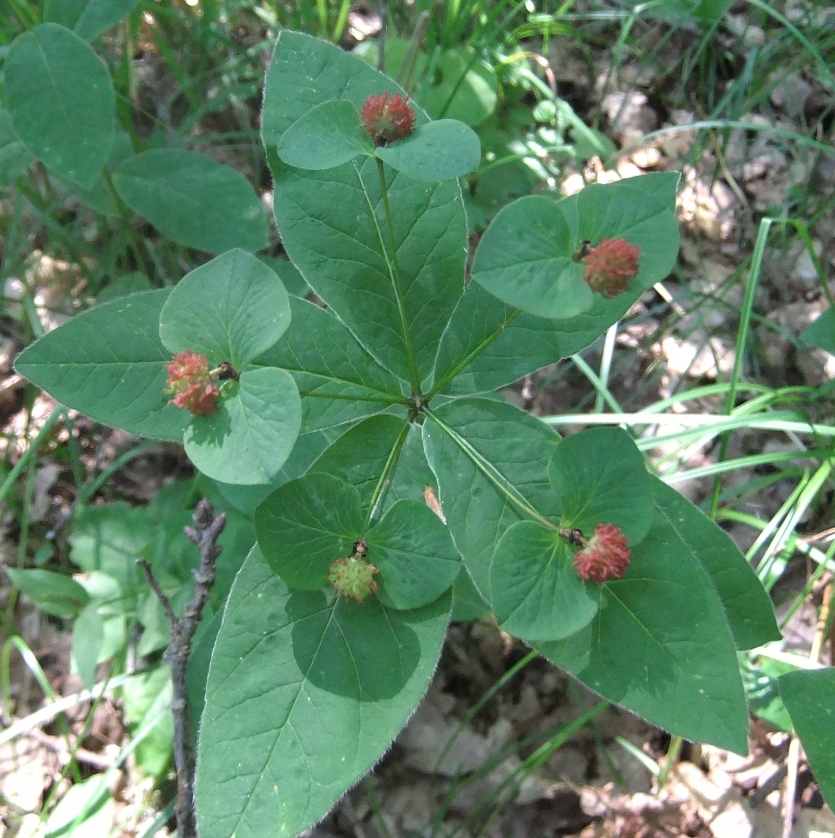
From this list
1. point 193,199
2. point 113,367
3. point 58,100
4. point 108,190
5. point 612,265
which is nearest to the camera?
point 612,265

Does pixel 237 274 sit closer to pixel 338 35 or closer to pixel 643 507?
pixel 643 507

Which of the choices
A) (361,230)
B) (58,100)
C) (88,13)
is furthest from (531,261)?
(88,13)

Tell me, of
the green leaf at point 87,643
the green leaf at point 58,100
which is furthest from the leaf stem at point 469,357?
the green leaf at point 87,643

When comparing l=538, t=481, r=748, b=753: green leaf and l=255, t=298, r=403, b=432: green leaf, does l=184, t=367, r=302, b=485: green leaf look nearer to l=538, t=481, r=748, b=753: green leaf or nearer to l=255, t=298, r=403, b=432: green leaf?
l=255, t=298, r=403, b=432: green leaf

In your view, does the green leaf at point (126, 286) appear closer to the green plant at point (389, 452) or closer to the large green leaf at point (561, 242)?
the green plant at point (389, 452)

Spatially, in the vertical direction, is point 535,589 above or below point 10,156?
below

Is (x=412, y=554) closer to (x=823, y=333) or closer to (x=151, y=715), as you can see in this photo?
(x=151, y=715)
